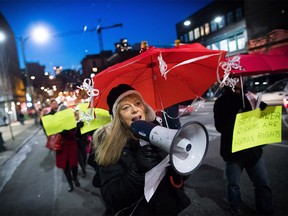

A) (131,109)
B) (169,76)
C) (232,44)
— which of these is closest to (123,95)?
(131,109)

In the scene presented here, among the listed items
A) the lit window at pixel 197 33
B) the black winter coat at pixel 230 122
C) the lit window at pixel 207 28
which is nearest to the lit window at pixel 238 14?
the lit window at pixel 207 28

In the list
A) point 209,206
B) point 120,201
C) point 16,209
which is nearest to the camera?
point 120,201

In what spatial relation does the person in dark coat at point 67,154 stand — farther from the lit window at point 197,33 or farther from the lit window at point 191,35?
the lit window at point 191,35

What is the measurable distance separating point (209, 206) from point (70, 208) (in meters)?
2.58

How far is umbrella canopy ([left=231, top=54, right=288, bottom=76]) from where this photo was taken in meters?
3.47

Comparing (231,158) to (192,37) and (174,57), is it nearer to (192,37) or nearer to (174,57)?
(174,57)

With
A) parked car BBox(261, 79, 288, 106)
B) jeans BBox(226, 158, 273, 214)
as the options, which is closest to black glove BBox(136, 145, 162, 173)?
jeans BBox(226, 158, 273, 214)

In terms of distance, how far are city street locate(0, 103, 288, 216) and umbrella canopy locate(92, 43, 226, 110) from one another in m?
1.96

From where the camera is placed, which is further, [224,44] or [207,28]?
[207,28]

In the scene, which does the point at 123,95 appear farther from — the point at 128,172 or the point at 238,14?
the point at 238,14

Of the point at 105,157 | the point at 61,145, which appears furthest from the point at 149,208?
the point at 61,145

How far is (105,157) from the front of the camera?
1778 millimetres

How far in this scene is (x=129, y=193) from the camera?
158 cm

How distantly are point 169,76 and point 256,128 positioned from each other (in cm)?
128
